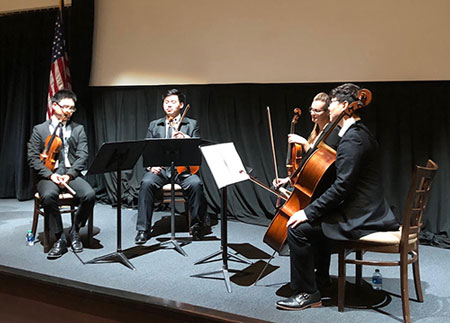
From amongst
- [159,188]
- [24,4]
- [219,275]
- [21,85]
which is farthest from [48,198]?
[24,4]

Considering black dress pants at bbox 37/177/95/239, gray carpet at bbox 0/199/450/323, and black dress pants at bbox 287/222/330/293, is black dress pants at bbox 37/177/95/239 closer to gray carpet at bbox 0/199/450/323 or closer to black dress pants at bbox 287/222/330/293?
gray carpet at bbox 0/199/450/323

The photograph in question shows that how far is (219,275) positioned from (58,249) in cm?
132

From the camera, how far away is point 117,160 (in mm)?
3492

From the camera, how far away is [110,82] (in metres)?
5.91

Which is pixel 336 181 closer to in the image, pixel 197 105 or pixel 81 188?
pixel 81 188

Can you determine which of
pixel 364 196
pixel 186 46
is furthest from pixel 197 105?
pixel 364 196

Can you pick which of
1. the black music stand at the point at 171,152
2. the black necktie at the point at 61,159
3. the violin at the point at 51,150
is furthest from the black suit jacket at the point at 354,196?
the black necktie at the point at 61,159

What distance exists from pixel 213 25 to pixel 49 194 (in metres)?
2.53

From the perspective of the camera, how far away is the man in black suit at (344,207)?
2.66 meters

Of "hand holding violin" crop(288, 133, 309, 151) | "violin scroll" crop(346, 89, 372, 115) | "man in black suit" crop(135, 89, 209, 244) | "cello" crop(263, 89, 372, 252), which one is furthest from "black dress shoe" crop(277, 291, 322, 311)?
"man in black suit" crop(135, 89, 209, 244)

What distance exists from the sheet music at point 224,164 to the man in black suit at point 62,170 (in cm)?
138

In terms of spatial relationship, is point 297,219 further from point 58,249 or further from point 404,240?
point 58,249

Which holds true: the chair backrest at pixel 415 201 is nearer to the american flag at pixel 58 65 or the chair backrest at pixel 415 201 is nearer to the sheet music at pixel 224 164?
the sheet music at pixel 224 164

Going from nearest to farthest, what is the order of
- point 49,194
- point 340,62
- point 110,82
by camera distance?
point 49,194, point 340,62, point 110,82
